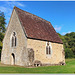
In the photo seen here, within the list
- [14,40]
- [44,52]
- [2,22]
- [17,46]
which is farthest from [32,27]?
[2,22]

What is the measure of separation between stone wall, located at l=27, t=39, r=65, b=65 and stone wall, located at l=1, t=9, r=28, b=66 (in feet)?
4.52

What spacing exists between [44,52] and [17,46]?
5390 millimetres

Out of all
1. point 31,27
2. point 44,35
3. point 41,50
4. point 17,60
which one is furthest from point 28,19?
point 17,60

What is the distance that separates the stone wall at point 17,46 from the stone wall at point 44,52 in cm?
138

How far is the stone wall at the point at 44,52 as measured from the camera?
64.3 ft

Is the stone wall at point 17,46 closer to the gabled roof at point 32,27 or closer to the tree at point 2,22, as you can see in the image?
the gabled roof at point 32,27

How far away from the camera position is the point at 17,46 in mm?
20125

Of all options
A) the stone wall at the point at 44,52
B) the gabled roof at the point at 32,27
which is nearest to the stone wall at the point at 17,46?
the gabled roof at the point at 32,27

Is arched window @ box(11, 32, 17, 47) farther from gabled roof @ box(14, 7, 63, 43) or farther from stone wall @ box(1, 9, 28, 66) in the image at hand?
gabled roof @ box(14, 7, 63, 43)

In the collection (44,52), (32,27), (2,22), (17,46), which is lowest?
(44,52)

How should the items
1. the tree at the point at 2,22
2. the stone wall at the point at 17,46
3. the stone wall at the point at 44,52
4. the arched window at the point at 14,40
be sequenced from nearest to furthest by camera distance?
the stone wall at the point at 17,46 < the stone wall at the point at 44,52 < the arched window at the point at 14,40 < the tree at the point at 2,22

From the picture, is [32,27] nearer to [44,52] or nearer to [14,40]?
[14,40]

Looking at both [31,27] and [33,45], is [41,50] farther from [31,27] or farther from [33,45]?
[31,27]

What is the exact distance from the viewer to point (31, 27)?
2108 centimetres
